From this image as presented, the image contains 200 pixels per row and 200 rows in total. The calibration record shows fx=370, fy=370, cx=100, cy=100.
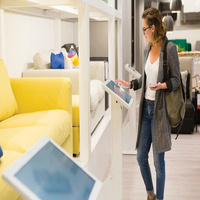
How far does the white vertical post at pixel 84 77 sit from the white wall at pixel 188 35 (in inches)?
355

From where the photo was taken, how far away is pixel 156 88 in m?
2.47

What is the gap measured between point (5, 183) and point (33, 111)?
1.62m


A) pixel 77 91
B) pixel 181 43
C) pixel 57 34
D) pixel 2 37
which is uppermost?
pixel 181 43

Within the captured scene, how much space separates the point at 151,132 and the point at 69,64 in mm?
1750

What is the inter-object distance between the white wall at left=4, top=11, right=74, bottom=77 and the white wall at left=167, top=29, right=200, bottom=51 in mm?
6549

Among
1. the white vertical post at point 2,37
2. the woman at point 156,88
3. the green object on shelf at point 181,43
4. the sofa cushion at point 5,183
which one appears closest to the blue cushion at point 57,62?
the white vertical post at point 2,37

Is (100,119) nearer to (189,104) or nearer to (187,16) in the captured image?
(189,104)

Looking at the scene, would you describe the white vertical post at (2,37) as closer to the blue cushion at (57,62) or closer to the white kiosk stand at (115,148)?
the blue cushion at (57,62)

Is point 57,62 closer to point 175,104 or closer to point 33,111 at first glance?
point 33,111

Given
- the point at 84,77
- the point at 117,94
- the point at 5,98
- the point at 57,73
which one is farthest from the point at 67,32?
the point at 117,94

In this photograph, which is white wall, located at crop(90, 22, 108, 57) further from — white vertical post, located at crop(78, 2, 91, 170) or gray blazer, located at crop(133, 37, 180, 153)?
gray blazer, located at crop(133, 37, 180, 153)

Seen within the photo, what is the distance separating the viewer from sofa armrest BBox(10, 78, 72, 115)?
308cm

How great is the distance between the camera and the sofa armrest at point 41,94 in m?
3.08

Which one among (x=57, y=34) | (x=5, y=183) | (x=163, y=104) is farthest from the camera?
(x=57, y=34)
